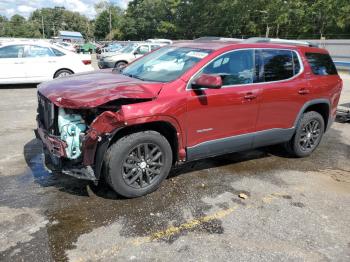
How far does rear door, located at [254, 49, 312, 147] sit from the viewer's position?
5.13 meters

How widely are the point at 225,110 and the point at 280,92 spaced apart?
1.04m

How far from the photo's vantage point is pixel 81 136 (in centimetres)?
393

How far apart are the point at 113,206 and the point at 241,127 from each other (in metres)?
1.98

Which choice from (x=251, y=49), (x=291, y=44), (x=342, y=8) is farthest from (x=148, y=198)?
(x=342, y=8)

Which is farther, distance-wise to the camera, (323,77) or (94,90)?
(323,77)

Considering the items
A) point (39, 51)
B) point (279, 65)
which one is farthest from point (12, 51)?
point (279, 65)

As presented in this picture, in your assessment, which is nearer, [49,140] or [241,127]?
[49,140]

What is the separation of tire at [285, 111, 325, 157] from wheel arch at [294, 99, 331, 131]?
0.10 metres

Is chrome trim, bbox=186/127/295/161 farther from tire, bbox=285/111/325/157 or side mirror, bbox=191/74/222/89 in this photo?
side mirror, bbox=191/74/222/89

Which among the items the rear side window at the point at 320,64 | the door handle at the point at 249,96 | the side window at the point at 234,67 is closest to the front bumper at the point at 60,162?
the side window at the point at 234,67

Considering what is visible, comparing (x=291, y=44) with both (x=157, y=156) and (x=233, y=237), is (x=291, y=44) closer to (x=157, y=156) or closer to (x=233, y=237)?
(x=157, y=156)

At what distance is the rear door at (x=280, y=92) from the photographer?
5129 mm

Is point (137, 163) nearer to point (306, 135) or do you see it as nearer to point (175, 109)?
point (175, 109)

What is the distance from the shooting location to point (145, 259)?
3.23m
